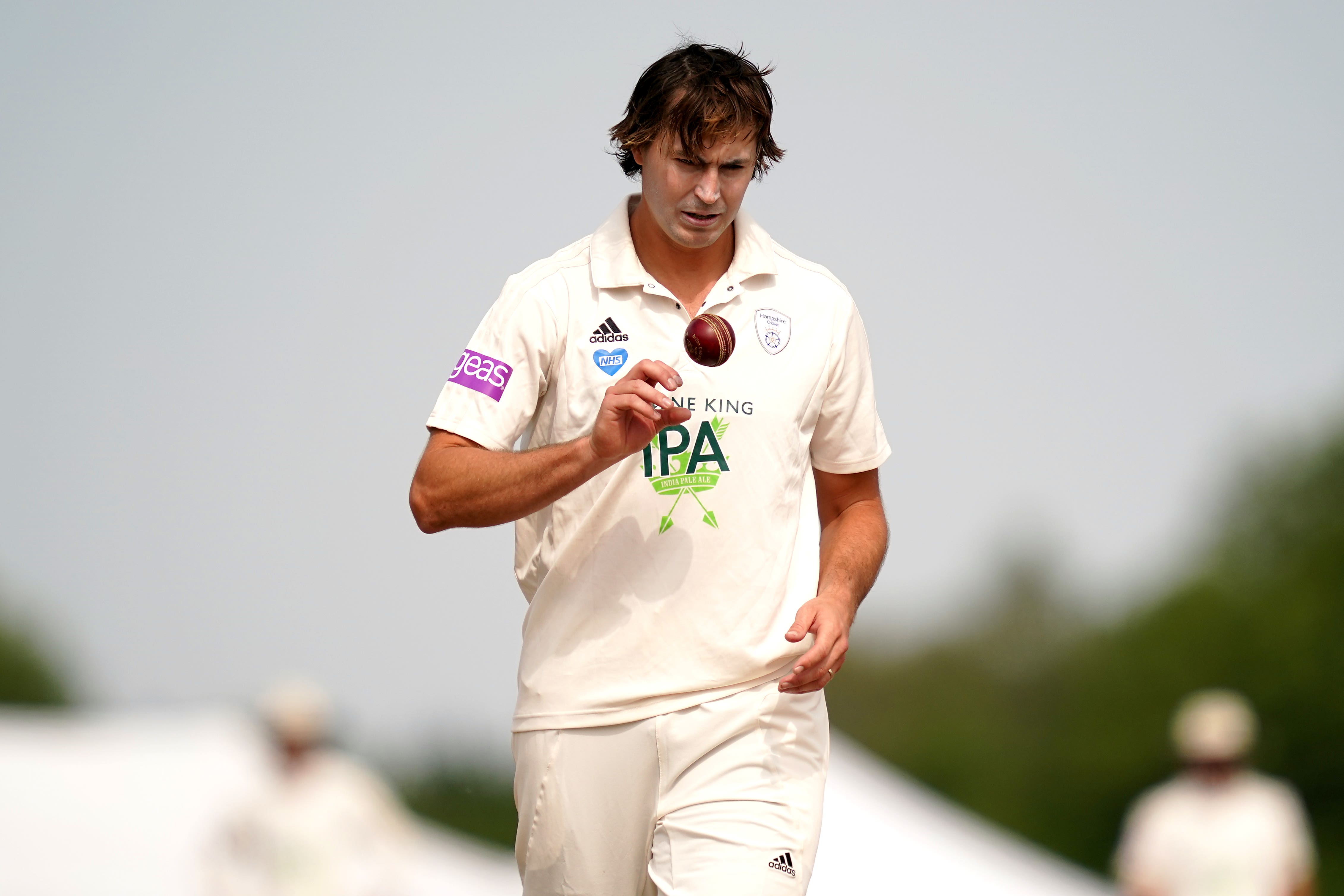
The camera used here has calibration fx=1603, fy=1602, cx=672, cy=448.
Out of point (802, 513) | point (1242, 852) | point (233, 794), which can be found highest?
point (802, 513)

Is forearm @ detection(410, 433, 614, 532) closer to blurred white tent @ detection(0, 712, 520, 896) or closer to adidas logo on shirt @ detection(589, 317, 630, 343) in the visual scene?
adidas logo on shirt @ detection(589, 317, 630, 343)

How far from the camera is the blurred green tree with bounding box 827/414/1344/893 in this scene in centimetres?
2814

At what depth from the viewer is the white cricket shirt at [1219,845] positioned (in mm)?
7375

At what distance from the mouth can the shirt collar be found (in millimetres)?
140

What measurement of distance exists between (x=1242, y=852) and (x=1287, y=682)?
23.0m

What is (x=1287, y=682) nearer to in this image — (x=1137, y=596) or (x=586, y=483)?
(x=1137, y=596)

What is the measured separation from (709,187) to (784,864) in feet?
4.05

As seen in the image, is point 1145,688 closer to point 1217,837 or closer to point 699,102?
point 1217,837

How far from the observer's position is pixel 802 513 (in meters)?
3.12

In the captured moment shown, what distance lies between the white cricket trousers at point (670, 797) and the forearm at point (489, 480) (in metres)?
0.45

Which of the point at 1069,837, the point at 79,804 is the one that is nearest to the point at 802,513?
the point at 79,804

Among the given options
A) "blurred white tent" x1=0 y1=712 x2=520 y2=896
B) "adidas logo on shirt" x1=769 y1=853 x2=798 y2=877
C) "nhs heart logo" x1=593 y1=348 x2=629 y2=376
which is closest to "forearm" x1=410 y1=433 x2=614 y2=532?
"nhs heart logo" x1=593 y1=348 x2=629 y2=376

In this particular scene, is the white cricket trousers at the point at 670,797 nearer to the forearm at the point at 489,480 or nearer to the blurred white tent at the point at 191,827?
the forearm at the point at 489,480

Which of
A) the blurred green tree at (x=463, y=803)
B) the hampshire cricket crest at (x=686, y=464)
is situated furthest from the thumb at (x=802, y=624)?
the blurred green tree at (x=463, y=803)
